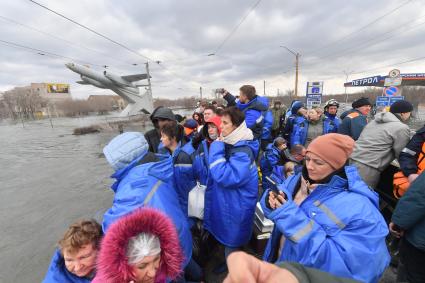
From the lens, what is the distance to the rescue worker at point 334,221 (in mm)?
1152

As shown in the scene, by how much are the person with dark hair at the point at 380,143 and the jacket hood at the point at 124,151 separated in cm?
301

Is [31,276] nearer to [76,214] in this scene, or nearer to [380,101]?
[76,214]

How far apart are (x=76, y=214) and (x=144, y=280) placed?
5.73m

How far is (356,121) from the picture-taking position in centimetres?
418

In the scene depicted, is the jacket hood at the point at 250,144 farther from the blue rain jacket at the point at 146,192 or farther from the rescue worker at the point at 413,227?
the rescue worker at the point at 413,227

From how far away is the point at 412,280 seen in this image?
1928 millimetres

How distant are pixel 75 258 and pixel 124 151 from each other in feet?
2.87

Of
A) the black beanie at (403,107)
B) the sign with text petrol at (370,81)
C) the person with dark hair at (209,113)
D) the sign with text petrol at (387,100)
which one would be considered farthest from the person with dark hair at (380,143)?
the sign with text petrol at (370,81)

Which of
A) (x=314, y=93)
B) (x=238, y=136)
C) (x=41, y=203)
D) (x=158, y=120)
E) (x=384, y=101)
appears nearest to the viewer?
(x=238, y=136)

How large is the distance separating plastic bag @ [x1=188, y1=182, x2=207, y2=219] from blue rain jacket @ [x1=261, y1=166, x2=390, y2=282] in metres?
1.36

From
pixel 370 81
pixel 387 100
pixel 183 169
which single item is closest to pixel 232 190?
pixel 183 169

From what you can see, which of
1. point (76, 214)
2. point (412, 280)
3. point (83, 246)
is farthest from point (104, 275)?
point (76, 214)

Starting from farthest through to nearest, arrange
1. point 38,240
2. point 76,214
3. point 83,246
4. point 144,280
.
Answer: point 76,214
point 38,240
point 83,246
point 144,280

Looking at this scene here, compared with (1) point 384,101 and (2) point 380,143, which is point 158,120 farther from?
(1) point 384,101
